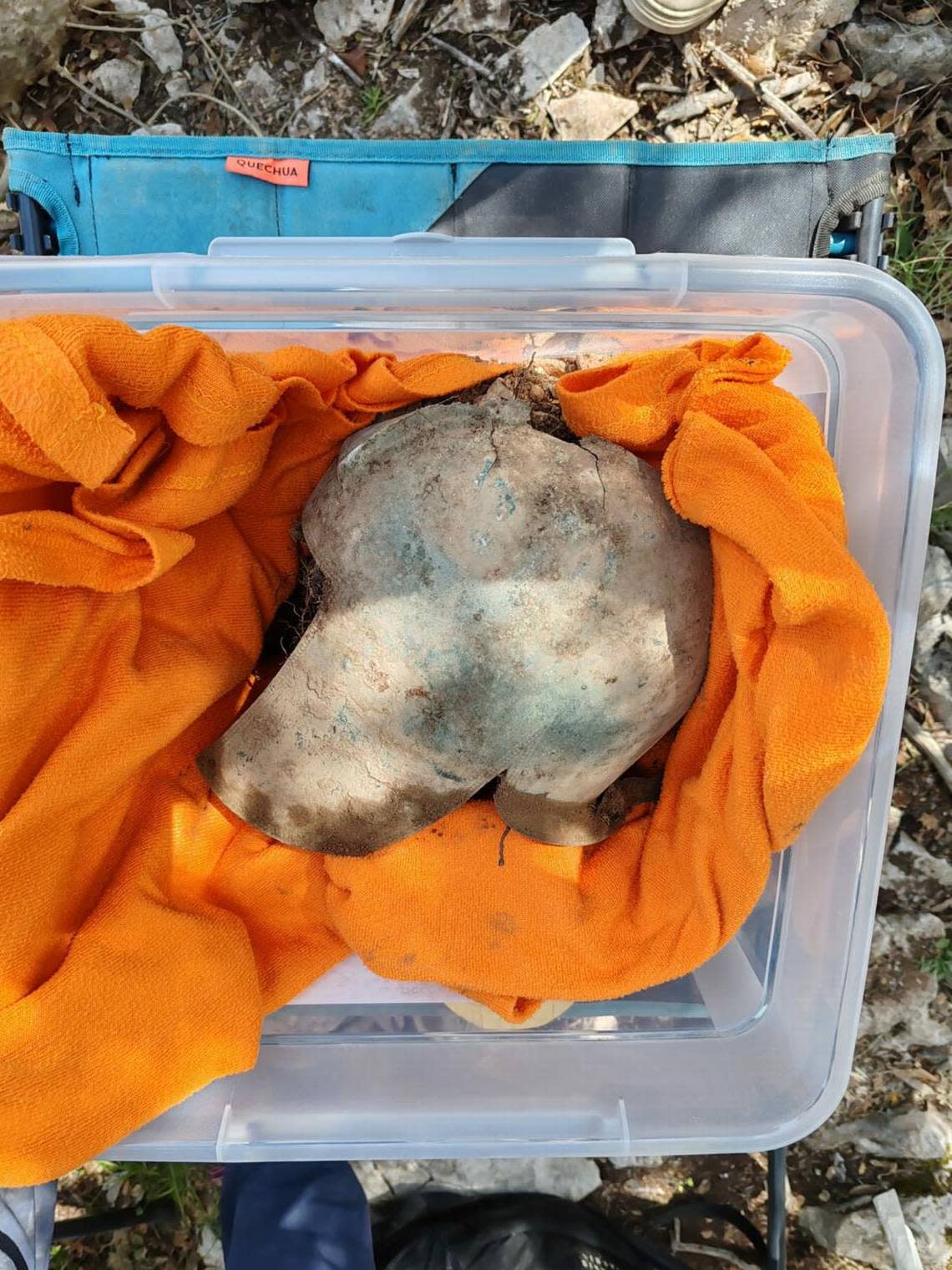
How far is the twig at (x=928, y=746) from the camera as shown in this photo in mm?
1518

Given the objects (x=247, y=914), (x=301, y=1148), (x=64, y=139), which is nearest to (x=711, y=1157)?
(x=301, y=1148)

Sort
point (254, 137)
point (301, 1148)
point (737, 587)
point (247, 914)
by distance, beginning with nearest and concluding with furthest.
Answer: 1. point (737, 587)
2. point (301, 1148)
3. point (247, 914)
4. point (254, 137)

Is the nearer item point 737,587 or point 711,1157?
point 737,587

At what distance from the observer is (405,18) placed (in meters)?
1.51

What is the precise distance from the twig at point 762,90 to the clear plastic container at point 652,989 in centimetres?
54

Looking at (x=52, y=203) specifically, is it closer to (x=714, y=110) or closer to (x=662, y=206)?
(x=662, y=206)

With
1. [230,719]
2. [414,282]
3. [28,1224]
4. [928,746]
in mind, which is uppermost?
[414,282]

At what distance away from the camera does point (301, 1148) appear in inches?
46.6

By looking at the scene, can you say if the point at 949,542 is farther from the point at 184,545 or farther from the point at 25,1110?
the point at 25,1110

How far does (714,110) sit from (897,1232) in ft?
6.04

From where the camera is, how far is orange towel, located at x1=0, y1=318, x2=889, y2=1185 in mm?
955

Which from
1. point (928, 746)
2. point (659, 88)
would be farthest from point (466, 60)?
point (928, 746)

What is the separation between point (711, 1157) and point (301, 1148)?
76 cm

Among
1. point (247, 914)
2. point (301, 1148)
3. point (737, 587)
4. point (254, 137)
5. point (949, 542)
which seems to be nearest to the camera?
point (737, 587)
